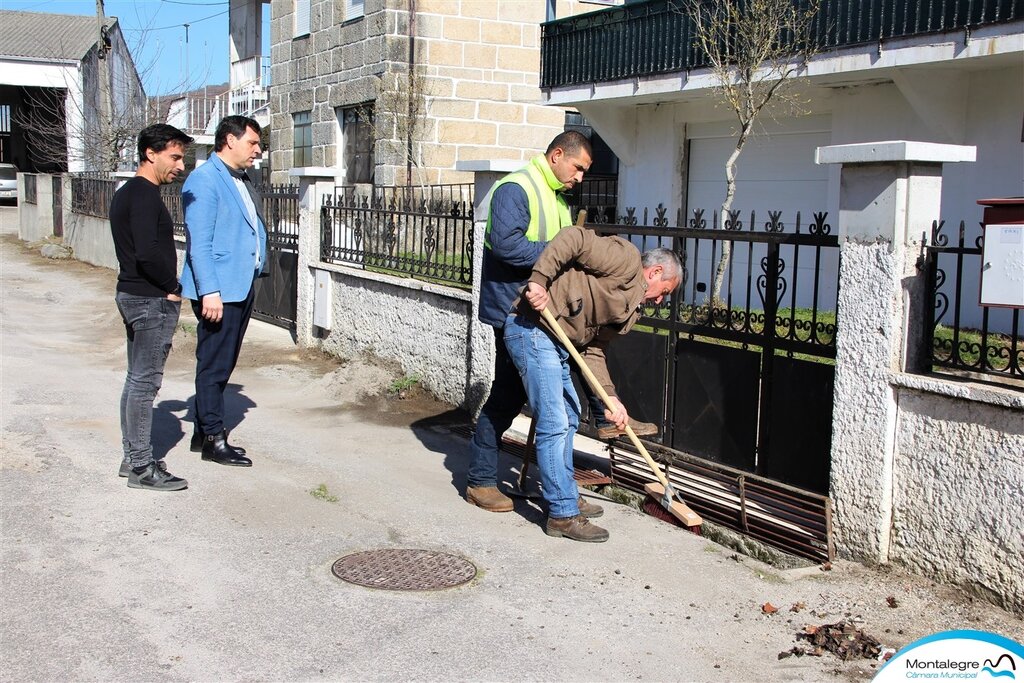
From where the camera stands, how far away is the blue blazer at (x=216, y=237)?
632cm

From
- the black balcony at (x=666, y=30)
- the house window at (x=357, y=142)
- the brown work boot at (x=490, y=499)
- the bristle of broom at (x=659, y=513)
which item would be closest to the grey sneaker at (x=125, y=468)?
the brown work boot at (x=490, y=499)

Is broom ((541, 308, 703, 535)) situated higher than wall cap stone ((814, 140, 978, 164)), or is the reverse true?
wall cap stone ((814, 140, 978, 164))

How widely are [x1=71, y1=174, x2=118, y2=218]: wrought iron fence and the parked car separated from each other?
47.3 feet

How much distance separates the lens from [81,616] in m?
4.27

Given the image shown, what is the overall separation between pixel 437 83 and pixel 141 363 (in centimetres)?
1387

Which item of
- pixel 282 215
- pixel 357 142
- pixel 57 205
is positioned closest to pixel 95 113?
pixel 57 205

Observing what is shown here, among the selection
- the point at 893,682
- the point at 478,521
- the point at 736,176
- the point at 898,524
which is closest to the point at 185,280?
the point at 478,521

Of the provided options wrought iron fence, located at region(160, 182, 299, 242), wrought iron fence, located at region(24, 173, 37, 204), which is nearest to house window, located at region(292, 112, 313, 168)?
wrought iron fence, located at region(24, 173, 37, 204)

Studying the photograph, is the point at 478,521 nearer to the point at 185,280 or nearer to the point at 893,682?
the point at 185,280

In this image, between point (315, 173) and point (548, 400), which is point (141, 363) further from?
point (315, 173)

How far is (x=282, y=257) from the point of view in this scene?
12.4 m

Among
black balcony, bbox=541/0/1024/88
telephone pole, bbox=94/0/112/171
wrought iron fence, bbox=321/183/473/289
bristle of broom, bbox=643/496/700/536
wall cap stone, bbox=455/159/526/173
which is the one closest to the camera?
bristle of broom, bbox=643/496/700/536

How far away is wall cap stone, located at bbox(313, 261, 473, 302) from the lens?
8547 mm

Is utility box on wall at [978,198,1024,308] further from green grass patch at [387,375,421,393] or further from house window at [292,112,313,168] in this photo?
house window at [292,112,313,168]
